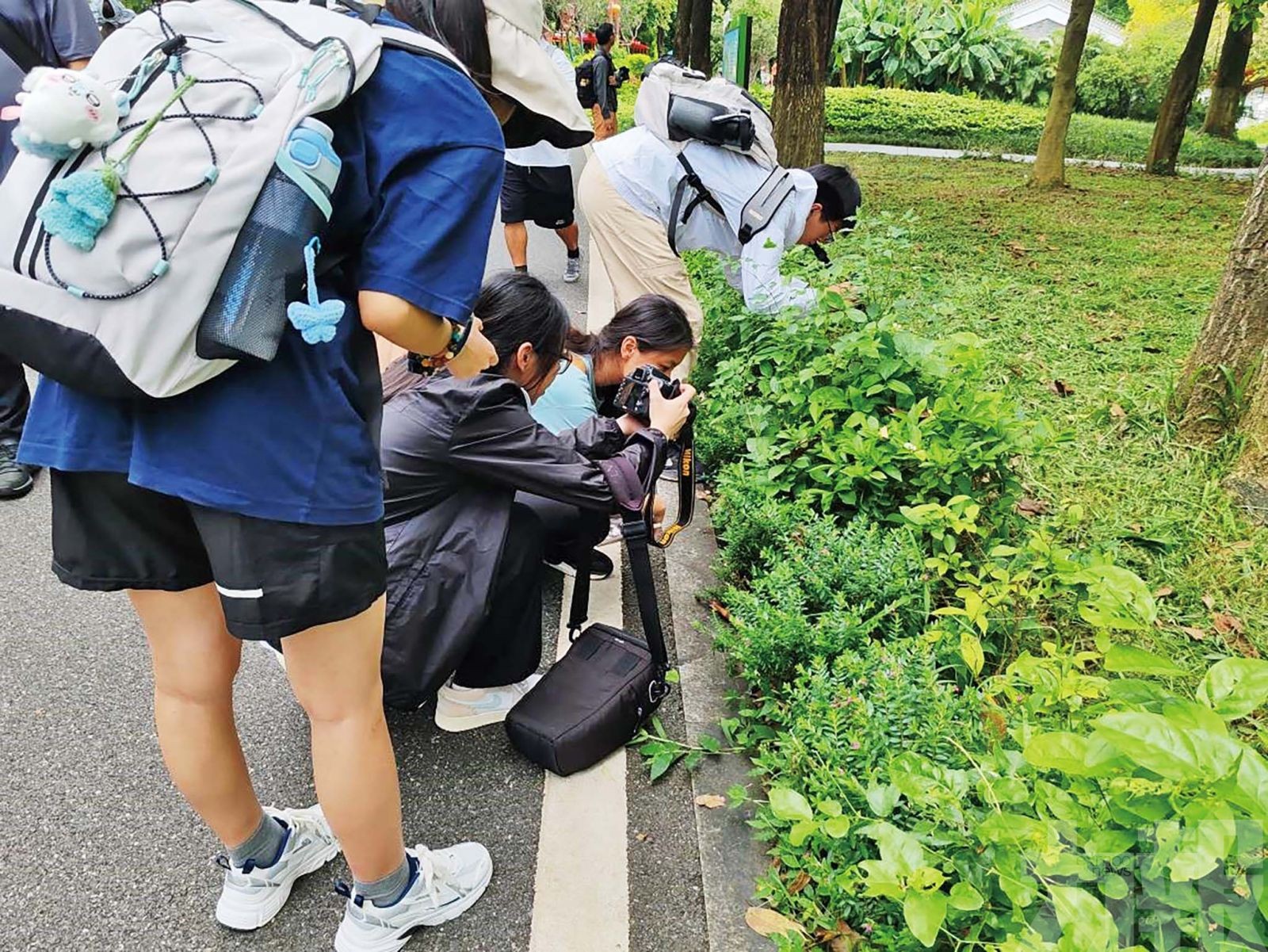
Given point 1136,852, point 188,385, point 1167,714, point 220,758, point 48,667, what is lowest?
point 48,667

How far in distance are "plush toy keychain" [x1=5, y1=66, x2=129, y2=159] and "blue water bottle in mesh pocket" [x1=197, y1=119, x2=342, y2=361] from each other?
20 centimetres

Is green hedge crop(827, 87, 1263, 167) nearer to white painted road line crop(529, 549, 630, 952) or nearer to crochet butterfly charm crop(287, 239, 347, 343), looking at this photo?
white painted road line crop(529, 549, 630, 952)

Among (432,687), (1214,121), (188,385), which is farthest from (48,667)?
(1214,121)

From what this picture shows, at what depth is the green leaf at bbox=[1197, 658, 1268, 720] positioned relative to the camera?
1.09 metres

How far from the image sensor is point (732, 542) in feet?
8.96

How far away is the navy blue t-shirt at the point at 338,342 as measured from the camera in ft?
3.70

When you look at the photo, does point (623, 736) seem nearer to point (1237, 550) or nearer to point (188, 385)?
point (188, 385)

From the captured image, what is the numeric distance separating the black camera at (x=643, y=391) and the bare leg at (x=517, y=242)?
347 centimetres

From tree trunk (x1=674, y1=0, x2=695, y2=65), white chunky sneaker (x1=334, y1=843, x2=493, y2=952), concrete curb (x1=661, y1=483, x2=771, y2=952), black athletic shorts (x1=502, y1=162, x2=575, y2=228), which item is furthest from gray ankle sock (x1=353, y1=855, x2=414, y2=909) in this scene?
tree trunk (x1=674, y1=0, x2=695, y2=65)

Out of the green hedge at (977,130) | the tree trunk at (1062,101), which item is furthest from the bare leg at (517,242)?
the green hedge at (977,130)

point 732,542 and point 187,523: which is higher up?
point 187,523

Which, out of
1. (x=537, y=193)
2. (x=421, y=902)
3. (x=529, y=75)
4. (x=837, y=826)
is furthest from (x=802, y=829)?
(x=537, y=193)

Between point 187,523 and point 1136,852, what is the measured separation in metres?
1.44

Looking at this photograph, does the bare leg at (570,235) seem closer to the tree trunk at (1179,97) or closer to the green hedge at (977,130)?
the tree trunk at (1179,97)
